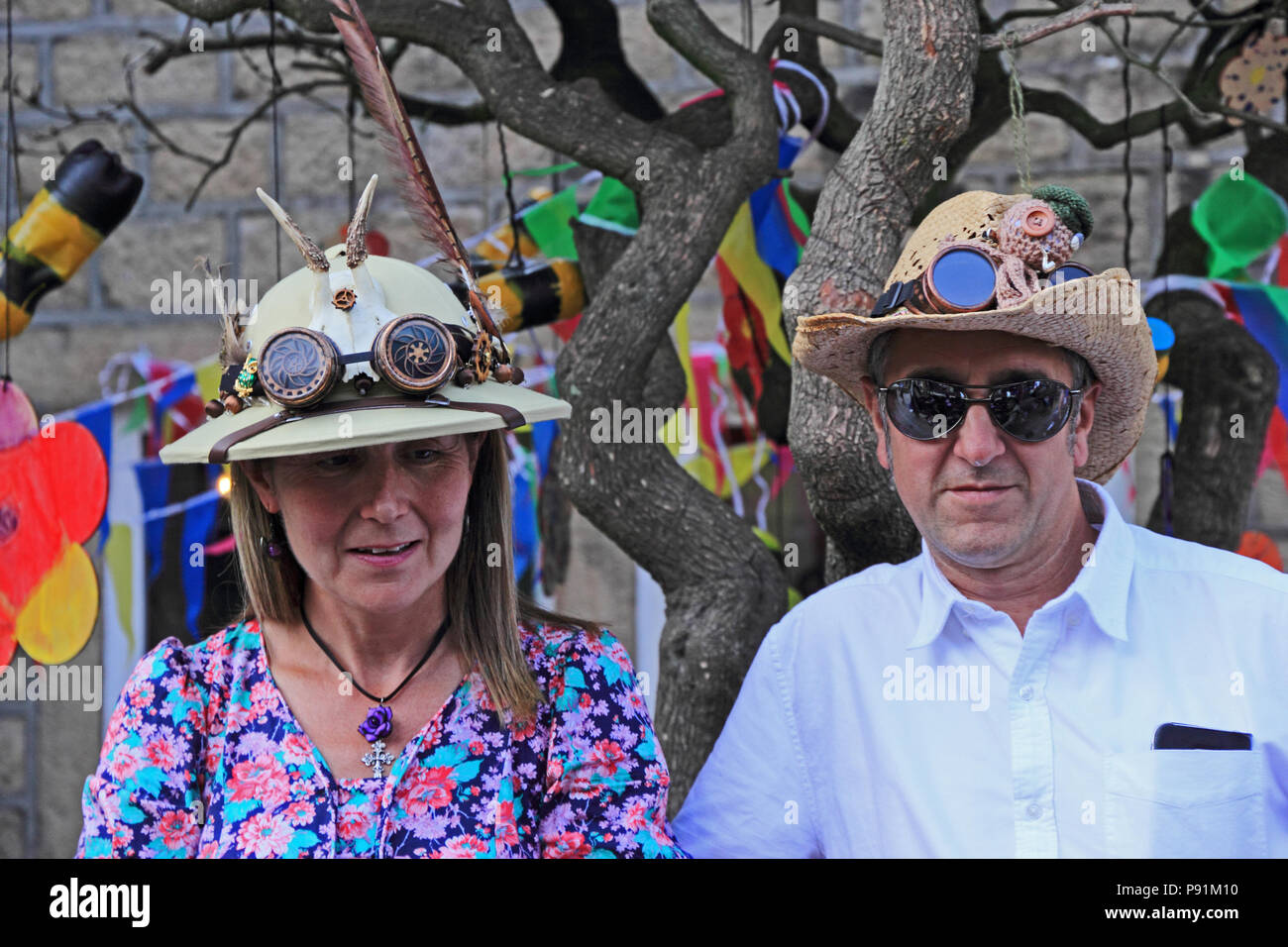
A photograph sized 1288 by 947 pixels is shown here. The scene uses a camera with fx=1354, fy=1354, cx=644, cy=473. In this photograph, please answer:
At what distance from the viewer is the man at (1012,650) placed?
211 cm

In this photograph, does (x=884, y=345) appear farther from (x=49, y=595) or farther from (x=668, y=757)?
(x=49, y=595)

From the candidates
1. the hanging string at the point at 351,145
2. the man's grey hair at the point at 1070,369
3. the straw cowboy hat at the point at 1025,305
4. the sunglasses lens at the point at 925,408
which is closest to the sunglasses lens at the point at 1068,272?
the straw cowboy hat at the point at 1025,305

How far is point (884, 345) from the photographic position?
2311mm

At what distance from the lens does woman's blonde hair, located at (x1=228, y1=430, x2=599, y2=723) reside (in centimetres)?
213

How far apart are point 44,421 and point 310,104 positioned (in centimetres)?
152

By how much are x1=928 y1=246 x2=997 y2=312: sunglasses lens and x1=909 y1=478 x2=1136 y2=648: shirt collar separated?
434 mm

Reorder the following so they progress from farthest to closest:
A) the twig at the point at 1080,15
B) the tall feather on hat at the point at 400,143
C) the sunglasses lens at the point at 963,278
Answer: the twig at the point at 1080,15
the tall feather on hat at the point at 400,143
the sunglasses lens at the point at 963,278

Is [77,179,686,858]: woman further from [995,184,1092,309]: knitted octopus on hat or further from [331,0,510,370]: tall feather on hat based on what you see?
[995,184,1092,309]: knitted octopus on hat

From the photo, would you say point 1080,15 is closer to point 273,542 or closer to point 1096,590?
point 1096,590

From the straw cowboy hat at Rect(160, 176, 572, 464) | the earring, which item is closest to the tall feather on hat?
the straw cowboy hat at Rect(160, 176, 572, 464)

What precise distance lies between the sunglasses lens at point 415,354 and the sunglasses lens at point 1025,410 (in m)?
0.87

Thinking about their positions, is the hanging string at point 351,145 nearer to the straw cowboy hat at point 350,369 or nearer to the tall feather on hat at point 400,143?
the tall feather on hat at point 400,143

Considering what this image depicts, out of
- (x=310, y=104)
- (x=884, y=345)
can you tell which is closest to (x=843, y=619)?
(x=884, y=345)
